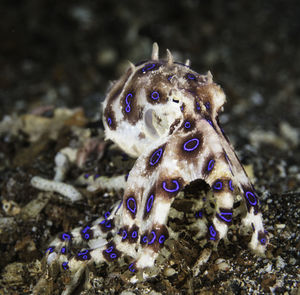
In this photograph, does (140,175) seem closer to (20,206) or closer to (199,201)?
(199,201)

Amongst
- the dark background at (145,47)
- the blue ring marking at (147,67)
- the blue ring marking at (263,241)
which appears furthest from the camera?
the dark background at (145,47)

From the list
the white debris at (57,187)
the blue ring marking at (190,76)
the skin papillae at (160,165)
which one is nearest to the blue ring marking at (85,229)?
the skin papillae at (160,165)

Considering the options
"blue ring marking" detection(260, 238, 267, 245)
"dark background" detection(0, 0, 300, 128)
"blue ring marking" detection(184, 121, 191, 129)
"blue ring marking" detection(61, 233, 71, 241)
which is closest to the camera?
"blue ring marking" detection(184, 121, 191, 129)

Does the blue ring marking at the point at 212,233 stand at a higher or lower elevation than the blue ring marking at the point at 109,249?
lower

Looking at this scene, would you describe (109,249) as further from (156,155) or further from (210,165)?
(210,165)

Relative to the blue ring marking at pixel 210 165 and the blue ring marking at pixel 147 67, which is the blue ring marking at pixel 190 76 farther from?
the blue ring marking at pixel 210 165

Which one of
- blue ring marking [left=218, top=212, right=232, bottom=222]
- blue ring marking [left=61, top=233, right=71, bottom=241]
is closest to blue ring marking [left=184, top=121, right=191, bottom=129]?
blue ring marking [left=218, top=212, right=232, bottom=222]

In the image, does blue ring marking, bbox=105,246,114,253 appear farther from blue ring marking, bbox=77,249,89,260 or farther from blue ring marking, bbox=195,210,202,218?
blue ring marking, bbox=195,210,202,218

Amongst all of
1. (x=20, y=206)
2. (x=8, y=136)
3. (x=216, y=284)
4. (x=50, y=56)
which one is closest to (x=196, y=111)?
(x=216, y=284)
